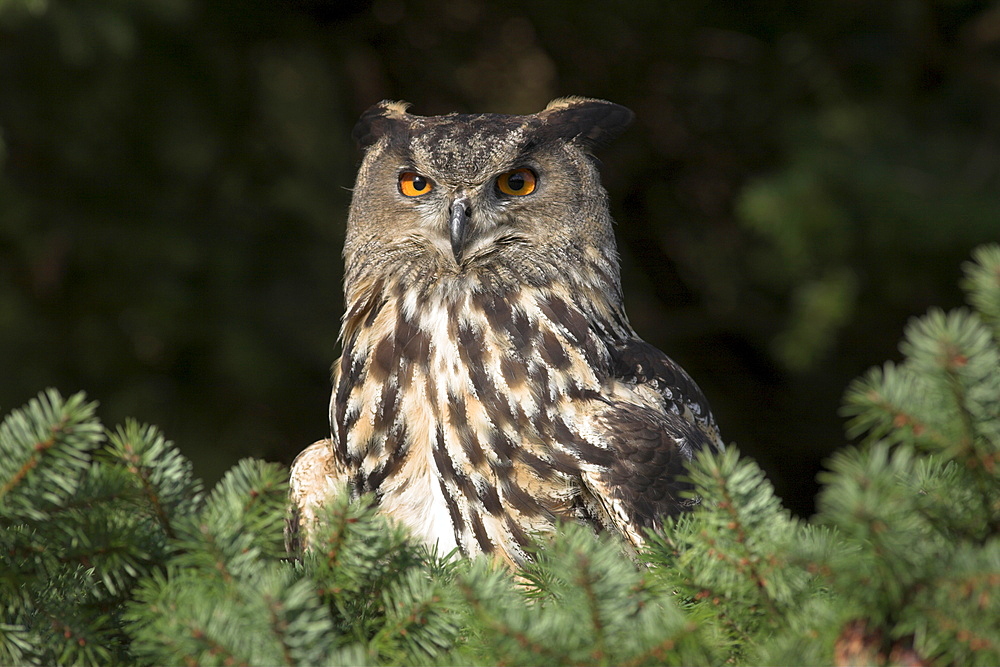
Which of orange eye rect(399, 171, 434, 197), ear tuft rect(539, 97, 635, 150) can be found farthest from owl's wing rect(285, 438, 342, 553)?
ear tuft rect(539, 97, 635, 150)

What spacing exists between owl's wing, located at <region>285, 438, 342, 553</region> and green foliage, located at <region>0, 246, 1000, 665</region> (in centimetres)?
69

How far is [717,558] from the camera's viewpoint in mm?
1023

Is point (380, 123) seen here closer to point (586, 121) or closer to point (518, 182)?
point (518, 182)

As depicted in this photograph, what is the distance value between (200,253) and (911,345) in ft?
10.9

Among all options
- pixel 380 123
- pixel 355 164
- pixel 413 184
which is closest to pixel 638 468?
pixel 413 184

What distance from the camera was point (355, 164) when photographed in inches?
133

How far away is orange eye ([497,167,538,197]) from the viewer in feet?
6.94

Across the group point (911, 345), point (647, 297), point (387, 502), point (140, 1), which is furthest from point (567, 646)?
point (647, 297)

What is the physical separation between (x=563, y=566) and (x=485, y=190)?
50.1 inches

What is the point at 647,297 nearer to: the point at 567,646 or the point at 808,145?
the point at 808,145

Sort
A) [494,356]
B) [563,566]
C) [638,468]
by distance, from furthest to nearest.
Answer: [494,356]
[638,468]
[563,566]

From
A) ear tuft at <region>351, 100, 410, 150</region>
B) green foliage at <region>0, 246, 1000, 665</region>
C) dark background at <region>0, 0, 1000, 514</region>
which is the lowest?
green foliage at <region>0, 246, 1000, 665</region>

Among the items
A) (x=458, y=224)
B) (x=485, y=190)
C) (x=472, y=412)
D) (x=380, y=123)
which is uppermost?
(x=380, y=123)

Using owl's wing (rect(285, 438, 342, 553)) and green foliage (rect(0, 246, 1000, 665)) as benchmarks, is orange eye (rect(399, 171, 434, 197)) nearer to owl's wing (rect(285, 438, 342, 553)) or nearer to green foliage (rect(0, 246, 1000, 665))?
owl's wing (rect(285, 438, 342, 553))
